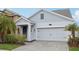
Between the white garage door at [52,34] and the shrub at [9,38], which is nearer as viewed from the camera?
the white garage door at [52,34]

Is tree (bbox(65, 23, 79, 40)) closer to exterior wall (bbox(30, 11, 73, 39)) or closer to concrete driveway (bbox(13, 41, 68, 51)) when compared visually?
exterior wall (bbox(30, 11, 73, 39))

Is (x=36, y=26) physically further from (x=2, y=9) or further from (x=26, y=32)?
(x=2, y=9)

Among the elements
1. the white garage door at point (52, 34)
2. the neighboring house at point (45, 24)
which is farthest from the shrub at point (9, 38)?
the white garage door at point (52, 34)

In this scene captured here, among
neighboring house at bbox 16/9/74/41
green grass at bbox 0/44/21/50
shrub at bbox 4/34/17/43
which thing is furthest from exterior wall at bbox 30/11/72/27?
green grass at bbox 0/44/21/50

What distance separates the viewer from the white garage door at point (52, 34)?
382 inches

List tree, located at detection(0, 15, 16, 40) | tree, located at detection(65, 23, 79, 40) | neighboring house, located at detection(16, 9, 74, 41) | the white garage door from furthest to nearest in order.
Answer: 1. tree, located at detection(0, 15, 16, 40)
2. the white garage door
3. neighboring house, located at detection(16, 9, 74, 41)
4. tree, located at detection(65, 23, 79, 40)

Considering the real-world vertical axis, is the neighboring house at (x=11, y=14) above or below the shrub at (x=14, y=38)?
above

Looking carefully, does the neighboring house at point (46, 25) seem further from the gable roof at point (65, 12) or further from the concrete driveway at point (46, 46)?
the concrete driveway at point (46, 46)

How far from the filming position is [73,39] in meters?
9.73

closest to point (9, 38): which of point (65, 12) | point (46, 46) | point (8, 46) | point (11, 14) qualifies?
point (8, 46)

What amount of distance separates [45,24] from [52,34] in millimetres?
397

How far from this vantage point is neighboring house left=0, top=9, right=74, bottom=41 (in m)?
9.55
